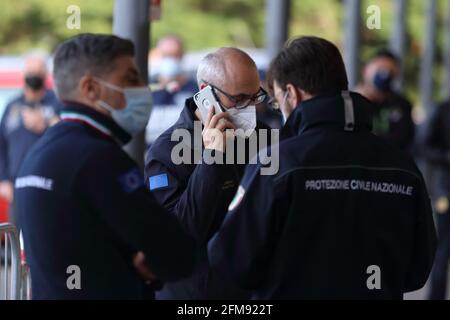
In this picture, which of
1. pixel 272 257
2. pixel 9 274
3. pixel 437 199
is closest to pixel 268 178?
pixel 272 257

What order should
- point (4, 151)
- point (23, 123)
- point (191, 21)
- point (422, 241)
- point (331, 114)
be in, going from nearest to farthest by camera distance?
point (331, 114), point (422, 241), point (23, 123), point (4, 151), point (191, 21)

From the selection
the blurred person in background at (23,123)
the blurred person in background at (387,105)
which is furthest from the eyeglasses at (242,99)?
the blurred person in background at (23,123)

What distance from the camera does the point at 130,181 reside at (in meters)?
3.78

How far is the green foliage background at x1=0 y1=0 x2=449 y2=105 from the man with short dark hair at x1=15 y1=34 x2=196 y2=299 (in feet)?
67.0

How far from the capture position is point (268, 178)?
4.07 meters

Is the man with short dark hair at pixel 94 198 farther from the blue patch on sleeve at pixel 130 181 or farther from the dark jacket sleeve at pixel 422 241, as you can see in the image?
the dark jacket sleeve at pixel 422 241

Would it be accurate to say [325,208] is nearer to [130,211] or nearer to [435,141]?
[130,211]

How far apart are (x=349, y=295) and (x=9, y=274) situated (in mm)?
1929

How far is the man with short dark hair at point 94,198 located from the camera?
3.73 metres

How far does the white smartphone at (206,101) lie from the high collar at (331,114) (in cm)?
76

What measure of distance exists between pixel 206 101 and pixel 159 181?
416mm

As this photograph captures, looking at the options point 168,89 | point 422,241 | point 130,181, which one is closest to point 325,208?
point 422,241
